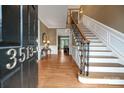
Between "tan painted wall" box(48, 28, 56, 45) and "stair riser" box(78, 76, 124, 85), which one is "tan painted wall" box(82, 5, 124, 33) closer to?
"stair riser" box(78, 76, 124, 85)

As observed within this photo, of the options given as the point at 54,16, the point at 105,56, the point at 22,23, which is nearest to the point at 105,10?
the point at 105,56

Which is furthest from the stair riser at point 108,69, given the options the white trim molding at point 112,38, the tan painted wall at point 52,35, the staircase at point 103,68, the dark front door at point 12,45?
the tan painted wall at point 52,35

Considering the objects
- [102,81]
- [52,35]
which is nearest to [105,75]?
[102,81]

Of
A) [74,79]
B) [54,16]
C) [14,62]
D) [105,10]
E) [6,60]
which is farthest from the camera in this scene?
[54,16]

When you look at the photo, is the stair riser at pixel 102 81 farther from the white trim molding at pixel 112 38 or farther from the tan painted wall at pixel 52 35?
the tan painted wall at pixel 52 35

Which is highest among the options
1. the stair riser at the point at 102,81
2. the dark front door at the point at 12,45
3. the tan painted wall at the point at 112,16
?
the tan painted wall at the point at 112,16

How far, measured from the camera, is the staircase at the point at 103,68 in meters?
3.62

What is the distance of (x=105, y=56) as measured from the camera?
5.19 metres

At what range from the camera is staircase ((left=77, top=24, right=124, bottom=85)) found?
3615 millimetres

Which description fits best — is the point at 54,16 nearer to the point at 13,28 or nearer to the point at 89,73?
the point at 89,73

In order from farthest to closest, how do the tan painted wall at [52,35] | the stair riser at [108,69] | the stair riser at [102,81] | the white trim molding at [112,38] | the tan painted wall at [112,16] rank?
the tan painted wall at [52,35] < the tan painted wall at [112,16] < the white trim molding at [112,38] < the stair riser at [108,69] < the stair riser at [102,81]

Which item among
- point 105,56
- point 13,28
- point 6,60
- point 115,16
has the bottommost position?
point 105,56

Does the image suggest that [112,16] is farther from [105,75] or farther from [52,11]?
[52,11]

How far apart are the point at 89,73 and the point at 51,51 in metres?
8.29
